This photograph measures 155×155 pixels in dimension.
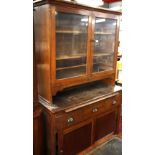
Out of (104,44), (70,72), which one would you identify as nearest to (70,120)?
(70,72)

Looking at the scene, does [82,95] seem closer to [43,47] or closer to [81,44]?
[81,44]

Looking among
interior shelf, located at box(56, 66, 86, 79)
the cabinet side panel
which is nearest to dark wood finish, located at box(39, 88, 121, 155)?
the cabinet side panel

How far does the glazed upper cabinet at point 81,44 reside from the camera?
1781 millimetres

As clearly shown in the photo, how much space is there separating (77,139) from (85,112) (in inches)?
12.6

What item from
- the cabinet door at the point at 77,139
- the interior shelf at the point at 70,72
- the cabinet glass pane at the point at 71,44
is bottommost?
the cabinet door at the point at 77,139

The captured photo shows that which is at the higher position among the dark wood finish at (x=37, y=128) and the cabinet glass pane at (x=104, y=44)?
the cabinet glass pane at (x=104, y=44)

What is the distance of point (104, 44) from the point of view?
233 cm

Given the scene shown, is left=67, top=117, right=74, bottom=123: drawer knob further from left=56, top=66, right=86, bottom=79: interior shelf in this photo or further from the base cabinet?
left=56, top=66, right=86, bottom=79: interior shelf

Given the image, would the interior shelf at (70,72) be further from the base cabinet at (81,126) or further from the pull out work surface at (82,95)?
the base cabinet at (81,126)

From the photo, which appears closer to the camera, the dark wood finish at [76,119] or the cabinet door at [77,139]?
the dark wood finish at [76,119]

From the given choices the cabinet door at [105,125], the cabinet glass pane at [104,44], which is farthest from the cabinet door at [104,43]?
the cabinet door at [105,125]

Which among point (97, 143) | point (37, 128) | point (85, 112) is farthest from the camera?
point (97, 143)

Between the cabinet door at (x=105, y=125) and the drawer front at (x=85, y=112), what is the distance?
0.11 m

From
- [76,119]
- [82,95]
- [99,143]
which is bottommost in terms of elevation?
[99,143]
